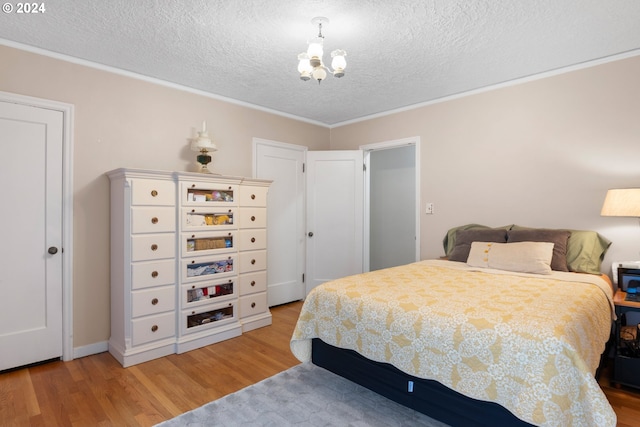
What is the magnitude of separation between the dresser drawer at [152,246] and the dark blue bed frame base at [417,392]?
147cm

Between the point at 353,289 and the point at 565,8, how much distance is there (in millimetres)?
2154

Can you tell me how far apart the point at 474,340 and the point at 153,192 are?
8.18 feet

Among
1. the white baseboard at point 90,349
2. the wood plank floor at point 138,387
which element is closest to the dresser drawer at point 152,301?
the wood plank floor at point 138,387

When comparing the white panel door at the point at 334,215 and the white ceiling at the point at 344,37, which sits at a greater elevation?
the white ceiling at the point at 344,37

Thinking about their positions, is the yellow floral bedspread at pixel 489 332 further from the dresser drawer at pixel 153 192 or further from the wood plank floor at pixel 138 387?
the dresser drawer at pixel 153 192

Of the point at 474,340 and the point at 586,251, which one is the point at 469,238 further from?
the point at 474,340

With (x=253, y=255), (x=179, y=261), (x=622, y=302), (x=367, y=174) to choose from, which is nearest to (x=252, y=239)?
(x=253, y=255)

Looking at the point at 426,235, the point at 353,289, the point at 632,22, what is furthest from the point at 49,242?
the point at 632,22

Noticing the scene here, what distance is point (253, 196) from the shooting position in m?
3.51

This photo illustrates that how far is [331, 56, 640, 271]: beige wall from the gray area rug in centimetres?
208

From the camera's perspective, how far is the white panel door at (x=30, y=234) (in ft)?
8.23

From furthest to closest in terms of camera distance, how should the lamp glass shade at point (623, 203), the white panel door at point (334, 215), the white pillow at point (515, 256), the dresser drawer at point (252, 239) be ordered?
the white panel door at point (334, 215), the dresser drawer at point (252, 239), the white pillow at point (515, 256), the lamp glass shade at point (623, 203)

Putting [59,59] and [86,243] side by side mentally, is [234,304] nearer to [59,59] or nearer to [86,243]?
[86,243]

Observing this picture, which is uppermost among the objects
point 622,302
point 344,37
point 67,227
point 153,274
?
point 344,37
